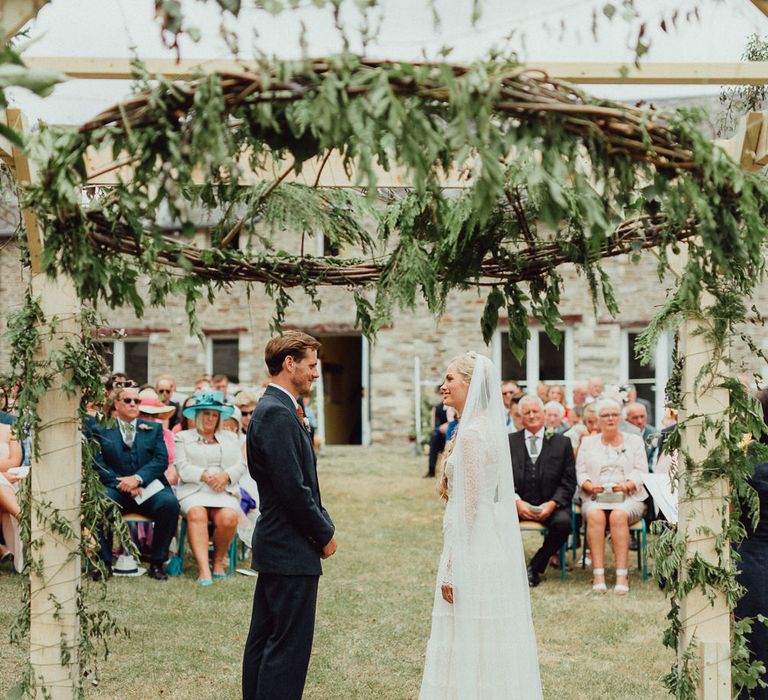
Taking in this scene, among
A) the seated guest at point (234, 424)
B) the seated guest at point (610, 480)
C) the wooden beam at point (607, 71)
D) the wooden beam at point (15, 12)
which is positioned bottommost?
the seated guest at point (610, 480)

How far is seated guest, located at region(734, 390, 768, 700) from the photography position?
4.34 m

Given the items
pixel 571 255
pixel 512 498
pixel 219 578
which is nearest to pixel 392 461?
pixel 219 578

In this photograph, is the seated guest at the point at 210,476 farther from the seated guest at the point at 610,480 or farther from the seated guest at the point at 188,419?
the seated guest at the point at 610,480

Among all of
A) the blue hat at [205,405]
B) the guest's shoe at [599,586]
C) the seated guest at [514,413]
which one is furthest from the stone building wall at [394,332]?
the guest's shoe at [599,586]

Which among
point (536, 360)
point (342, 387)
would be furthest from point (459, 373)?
point (342, 387)

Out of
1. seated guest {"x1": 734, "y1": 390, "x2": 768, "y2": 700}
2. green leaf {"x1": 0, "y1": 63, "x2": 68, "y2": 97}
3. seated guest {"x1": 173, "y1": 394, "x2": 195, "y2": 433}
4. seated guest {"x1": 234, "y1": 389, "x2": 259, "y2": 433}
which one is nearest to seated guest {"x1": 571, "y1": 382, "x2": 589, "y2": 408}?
seated guest {"x1": 234, "y1": 389, "x2": 259, "y2": 433}

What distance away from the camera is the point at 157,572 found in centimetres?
862

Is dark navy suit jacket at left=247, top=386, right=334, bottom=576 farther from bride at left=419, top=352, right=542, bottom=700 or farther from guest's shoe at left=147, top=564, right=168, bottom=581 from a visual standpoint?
guest's shoe at left=147, top=564, right=168, bottom=581

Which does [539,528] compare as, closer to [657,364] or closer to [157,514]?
[157,514]

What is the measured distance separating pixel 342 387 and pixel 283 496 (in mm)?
19690

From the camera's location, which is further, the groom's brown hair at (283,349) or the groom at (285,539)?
the groom's brown hair at (283,349)

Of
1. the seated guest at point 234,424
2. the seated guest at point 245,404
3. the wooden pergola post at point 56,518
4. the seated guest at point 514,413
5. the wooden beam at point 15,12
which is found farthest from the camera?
the seated guest at point 245,404

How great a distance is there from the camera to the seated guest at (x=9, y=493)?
27.8 feet

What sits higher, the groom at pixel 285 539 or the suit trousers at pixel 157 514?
the groom at pixel 285 539
